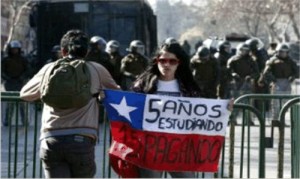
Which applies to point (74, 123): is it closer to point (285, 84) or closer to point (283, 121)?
point (283, 121)

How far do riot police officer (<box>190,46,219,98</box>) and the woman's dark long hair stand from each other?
9574 mm

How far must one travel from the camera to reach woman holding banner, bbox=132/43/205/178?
6.39m

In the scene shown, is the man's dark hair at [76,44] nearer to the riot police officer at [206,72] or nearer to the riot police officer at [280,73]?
the riot police officer at [206,72]

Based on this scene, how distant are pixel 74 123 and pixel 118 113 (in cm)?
65

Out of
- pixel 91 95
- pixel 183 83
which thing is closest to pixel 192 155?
pixel 183 83

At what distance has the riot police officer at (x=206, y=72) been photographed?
16.1 m

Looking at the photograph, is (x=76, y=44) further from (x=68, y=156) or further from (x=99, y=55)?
(x=99, y=55)

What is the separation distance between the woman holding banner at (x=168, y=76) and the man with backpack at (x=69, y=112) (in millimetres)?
542

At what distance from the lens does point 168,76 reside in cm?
641

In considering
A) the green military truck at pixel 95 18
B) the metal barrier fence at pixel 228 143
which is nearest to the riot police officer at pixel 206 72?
the green military truck at pixel 95 18

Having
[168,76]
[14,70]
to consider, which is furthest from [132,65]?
[168,76]

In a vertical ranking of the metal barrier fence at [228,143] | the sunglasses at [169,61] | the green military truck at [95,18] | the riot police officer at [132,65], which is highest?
the green military truck at [95,18]

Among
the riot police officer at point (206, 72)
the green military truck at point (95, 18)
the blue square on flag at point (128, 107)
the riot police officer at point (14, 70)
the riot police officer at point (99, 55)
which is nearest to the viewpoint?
the blue square on flag at point (128, 107)

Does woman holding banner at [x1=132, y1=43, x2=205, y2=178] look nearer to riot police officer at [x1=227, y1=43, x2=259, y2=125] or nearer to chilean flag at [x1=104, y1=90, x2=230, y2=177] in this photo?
chilean flag at [x1=104, y1=90, x2=230, y2=177]
